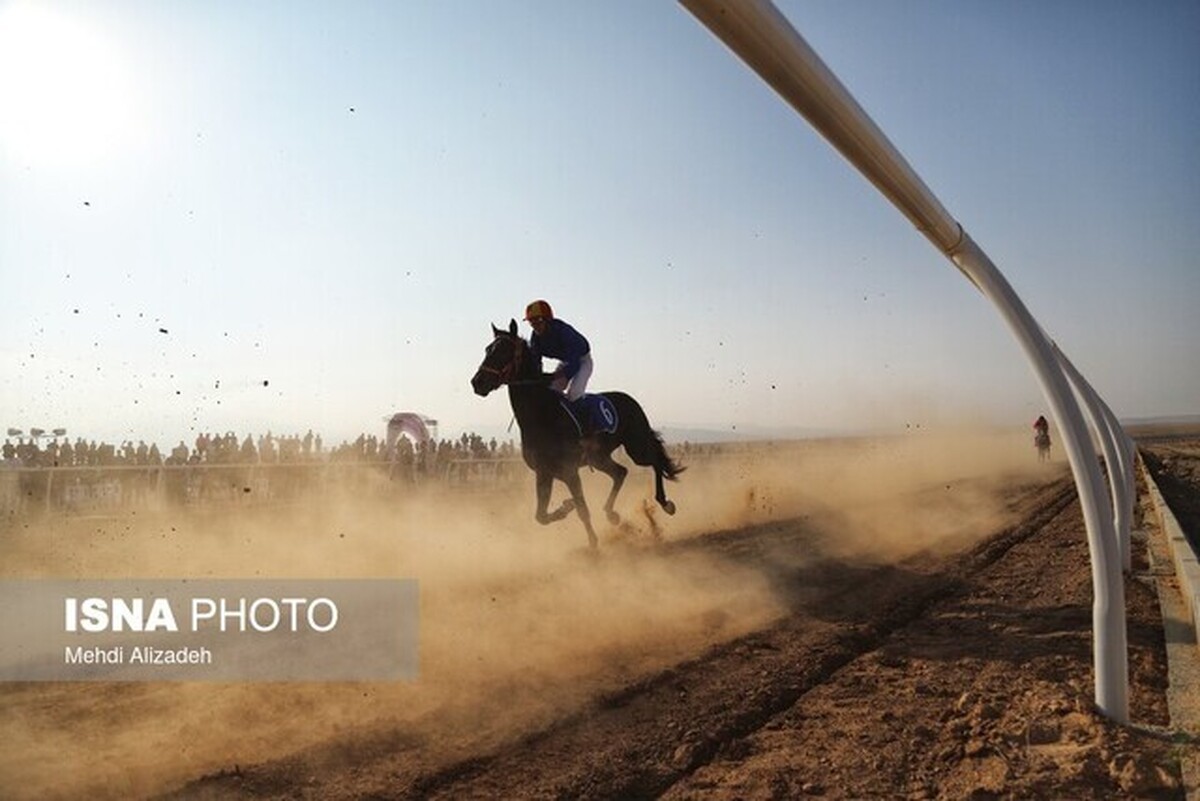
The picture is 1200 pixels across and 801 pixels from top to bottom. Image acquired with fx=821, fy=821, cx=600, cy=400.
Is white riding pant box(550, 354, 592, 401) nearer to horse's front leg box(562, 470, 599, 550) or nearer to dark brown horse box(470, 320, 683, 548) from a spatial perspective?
dark brown horse box(470, 320, 683, 548)

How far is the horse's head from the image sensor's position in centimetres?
855

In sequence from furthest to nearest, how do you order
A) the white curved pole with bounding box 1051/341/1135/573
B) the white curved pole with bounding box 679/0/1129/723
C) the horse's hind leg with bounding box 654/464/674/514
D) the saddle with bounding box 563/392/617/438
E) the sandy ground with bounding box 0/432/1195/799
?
the horse's hind leg with bounding box 654/464/674/514, the saddle with bounding box 563/392/617/438, the white curved pole with bounding box 1051/341/1135/573, the sandy ground with bounding box 0/432/1195/799, the white curved pole with bounding box 679/0/1129/723

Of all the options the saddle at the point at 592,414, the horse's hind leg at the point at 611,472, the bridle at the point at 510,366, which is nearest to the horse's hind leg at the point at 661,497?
the horse's hind leg at the point at 611,472

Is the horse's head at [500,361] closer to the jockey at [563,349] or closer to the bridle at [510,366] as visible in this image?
the bridle at [510,366]

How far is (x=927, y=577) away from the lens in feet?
25.8

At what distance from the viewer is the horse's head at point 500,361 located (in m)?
8.55

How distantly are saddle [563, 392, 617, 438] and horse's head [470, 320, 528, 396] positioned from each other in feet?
3.28

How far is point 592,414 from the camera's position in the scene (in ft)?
33.2

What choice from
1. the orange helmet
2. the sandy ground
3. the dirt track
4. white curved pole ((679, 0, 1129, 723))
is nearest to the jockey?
the orange helmet

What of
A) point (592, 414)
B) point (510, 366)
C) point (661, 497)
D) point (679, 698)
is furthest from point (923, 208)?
point (661, 497)

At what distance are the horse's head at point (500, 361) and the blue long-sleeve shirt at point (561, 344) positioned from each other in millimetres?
948

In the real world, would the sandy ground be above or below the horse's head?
below

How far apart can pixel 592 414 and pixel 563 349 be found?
0.89 m

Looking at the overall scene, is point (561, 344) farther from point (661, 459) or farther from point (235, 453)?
point (235, 453)
